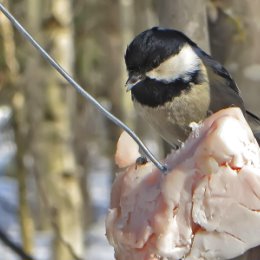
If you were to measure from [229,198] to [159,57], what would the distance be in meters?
0.63

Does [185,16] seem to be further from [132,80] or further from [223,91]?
[223,91]

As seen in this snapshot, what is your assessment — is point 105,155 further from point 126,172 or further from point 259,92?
point 126,172

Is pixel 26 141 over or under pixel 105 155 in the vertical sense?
over

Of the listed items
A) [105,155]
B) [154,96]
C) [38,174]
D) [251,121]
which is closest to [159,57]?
[154,96]

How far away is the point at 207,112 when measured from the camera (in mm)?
2178

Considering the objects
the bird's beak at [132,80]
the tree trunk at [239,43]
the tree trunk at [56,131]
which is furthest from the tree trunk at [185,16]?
the tree trunk at [56,131]

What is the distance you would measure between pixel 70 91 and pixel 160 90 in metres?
2.57

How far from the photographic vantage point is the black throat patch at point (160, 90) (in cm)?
208

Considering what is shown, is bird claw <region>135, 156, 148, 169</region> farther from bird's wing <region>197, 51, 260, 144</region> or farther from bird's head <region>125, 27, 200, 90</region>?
bird's wing <region>197, 51, 260, 144</region>

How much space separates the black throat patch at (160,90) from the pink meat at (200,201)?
0.61m

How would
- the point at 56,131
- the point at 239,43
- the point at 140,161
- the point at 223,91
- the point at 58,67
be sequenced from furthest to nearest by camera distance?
the point at 56,131 → the point at 239,43 → the point at 223,91 → the point at 140,161 → the point at 58,67

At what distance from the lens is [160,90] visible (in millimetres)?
2090

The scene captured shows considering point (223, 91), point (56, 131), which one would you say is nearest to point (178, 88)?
point (223, 91)

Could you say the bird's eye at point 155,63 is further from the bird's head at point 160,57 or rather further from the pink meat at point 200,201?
the pink meat at point 200,201
